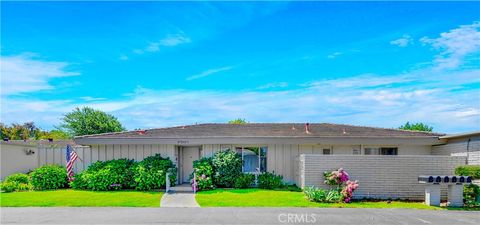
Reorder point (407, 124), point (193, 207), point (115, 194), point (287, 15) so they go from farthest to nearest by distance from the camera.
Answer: point (407, 124)
point (115, 194)
point (287, 15)
point (193, 207)

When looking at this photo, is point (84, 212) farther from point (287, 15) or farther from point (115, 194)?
point (287, 15)

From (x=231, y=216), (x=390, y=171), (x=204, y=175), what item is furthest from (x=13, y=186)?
(x=390, y=171)

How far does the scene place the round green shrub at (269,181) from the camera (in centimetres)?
1869

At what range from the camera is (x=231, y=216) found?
11867mm

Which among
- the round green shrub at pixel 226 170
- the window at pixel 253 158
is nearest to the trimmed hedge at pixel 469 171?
the window at pixel 253 158

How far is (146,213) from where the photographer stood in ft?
41.0

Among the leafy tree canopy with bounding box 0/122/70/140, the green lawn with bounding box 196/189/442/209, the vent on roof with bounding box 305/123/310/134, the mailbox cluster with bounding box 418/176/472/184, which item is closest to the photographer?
the green lawn with bounding box 196/189/442/209

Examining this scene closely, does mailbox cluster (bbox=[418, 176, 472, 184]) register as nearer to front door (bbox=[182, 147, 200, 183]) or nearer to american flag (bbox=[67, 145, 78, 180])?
front door (bbox=[182, 147, 200, 183])

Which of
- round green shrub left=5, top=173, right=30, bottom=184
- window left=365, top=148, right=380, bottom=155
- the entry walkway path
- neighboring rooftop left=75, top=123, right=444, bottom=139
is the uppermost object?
neighboring rooftop left=75, top=123, right=444, bottom=139

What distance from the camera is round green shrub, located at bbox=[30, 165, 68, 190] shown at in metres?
18.8

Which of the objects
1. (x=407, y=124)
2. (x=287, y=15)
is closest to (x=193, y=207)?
(x=287, y=15)

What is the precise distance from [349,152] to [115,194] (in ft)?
35.9

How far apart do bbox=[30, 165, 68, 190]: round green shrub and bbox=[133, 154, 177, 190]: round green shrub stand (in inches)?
147

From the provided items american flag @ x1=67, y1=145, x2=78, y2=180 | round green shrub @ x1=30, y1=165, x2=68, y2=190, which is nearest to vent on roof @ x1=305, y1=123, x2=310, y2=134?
american flag @ x1=67, y1=145, x2=78, y2=180
